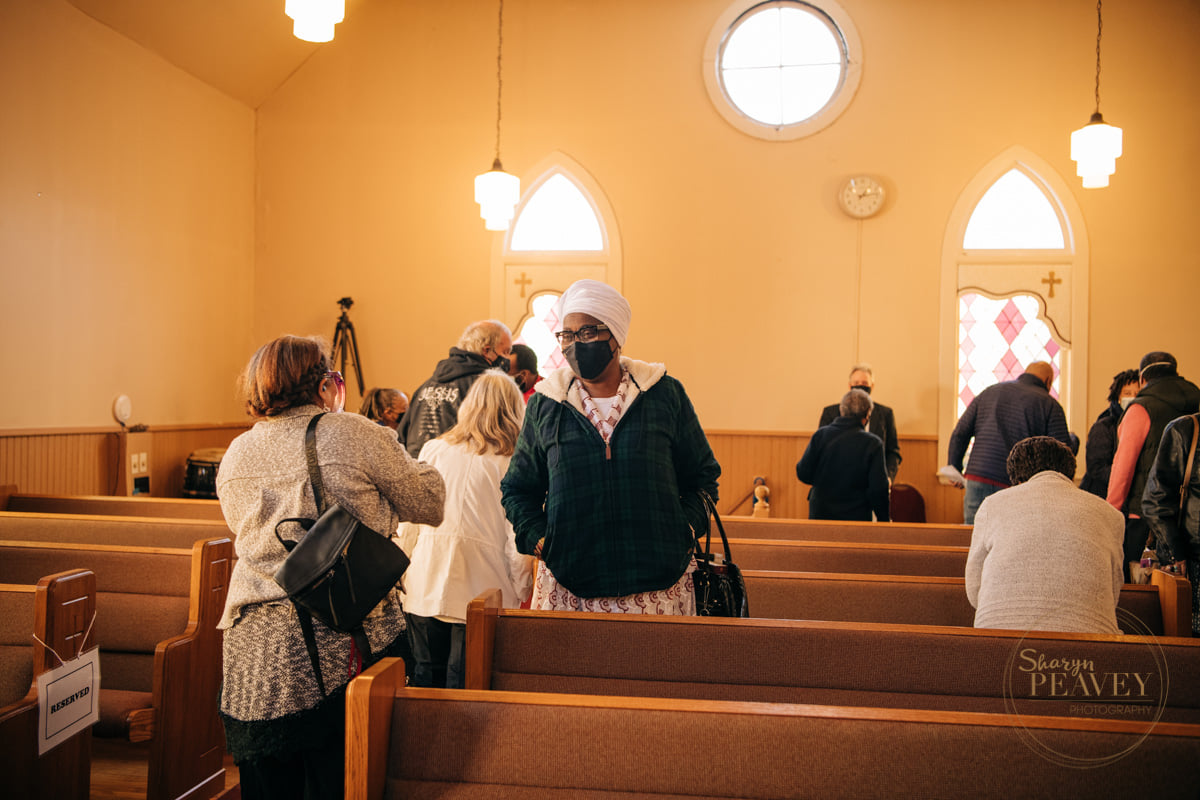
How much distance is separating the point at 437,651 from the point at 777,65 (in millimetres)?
5704

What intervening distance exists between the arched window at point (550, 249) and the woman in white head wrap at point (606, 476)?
482cm

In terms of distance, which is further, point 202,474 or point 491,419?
point 202,474

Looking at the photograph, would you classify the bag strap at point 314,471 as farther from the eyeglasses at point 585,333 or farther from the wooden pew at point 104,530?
the wooden pew at point 104,530

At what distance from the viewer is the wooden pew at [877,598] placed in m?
2.50

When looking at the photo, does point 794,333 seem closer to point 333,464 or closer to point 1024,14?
point 1024,14

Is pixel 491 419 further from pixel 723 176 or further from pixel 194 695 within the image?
pixel 723 176

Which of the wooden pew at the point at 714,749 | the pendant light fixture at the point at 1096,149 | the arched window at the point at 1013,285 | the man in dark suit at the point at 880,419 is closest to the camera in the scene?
the wooden pew at the point at 714,749

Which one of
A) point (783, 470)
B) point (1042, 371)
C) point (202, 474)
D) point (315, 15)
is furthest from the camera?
point (783, 470)

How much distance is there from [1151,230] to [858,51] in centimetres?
259

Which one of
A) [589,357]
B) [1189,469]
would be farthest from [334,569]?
[1189,469]

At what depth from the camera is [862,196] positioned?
259 inches

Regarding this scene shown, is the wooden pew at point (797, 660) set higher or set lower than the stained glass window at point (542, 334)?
lower

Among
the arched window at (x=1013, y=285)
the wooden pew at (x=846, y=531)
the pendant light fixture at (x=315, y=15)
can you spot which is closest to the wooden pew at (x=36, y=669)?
the wooden pew at (x=846, y=531)

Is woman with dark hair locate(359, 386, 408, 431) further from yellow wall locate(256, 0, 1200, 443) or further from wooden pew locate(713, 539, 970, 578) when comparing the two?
yellow wall locate(256, 0, 1200, 443)
